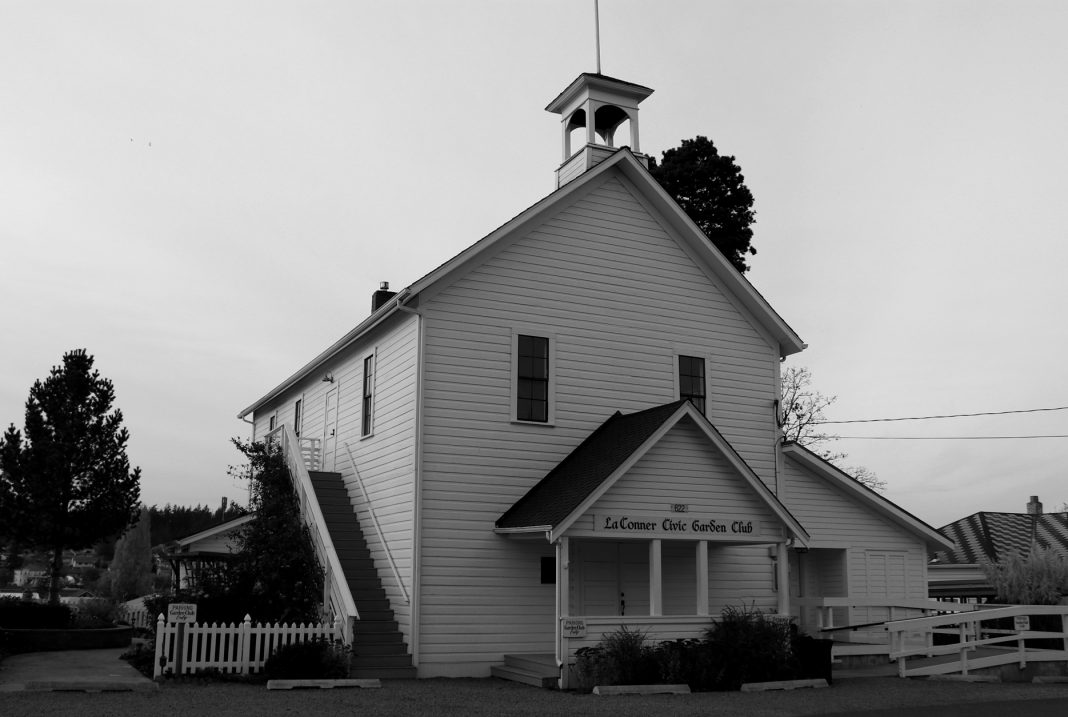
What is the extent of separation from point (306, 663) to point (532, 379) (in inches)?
278

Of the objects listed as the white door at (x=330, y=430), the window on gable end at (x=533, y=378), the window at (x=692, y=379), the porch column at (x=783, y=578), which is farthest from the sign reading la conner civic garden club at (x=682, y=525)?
the white door at (x=330, y=430)

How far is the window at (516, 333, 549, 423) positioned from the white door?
6.56m

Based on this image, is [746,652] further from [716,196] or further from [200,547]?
[716,196]

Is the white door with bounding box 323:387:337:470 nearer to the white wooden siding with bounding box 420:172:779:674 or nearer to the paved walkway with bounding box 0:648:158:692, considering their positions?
the paved walkway with bounding box 0:648:158:692

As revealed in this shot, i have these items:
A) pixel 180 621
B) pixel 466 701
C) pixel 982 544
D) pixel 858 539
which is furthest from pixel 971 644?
pixel 982 544

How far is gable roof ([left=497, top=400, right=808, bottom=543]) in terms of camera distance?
17859mm

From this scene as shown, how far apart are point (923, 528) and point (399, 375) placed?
507 inches

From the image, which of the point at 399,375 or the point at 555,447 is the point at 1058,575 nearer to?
the point at 555,447

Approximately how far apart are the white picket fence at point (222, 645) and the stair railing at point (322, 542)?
2.00 ft

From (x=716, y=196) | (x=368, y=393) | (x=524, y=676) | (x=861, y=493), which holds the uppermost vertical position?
(x=716, y=196)

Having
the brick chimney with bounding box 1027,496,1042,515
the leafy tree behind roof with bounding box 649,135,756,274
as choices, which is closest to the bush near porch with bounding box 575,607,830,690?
the leafy tree behind roof with bounding box 649,135,756,274

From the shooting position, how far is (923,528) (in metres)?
24.4

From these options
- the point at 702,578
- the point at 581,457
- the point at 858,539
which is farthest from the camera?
the point at 858,539

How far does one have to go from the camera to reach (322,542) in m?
20.0
